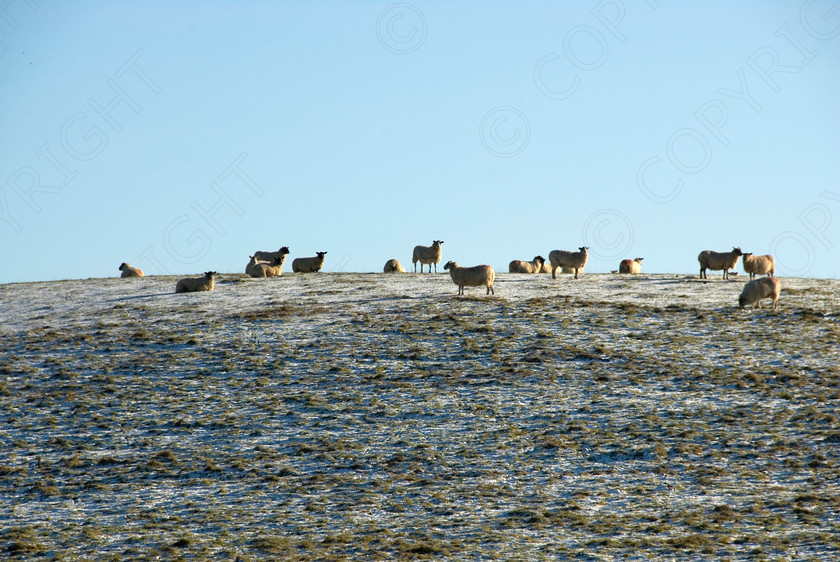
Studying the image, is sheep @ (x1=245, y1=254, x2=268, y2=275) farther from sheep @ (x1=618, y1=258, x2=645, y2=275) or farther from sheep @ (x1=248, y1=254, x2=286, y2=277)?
sheep @ (x1=618, y1=258, x2=645, y2=275)

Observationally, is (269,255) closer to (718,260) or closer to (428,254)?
(428,254)

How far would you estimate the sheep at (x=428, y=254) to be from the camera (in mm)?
45219

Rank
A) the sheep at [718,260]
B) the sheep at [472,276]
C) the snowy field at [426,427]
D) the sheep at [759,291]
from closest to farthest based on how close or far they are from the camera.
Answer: the snowy field at [426,427]
the sheep at [759,291]
the sheep at [472,276]
the sheep at [718,260]

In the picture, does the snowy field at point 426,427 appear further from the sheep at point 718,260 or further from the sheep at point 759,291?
the sheep at point 718,260

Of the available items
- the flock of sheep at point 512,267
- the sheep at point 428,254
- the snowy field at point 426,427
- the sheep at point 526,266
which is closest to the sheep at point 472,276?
the flock of sheep at point 512,267

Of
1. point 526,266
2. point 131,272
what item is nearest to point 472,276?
point 526,266

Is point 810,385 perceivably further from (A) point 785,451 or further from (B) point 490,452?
(B) point 490,452

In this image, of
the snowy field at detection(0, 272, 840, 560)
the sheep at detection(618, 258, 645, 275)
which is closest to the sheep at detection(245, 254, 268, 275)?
the snowy field at detection(0, 272, 840, 560)

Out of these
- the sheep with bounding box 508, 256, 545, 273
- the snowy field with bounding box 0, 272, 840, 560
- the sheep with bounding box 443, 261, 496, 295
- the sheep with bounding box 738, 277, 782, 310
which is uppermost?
the sheep with bounding box 508, 256, 545, 273

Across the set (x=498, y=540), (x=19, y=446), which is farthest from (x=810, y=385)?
(x=19, y=446)

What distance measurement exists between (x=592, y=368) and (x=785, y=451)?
7.26 meters

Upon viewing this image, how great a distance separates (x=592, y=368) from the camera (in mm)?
27859

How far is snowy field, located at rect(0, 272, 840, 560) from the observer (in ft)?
59.4

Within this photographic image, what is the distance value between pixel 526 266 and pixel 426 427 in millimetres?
24111
